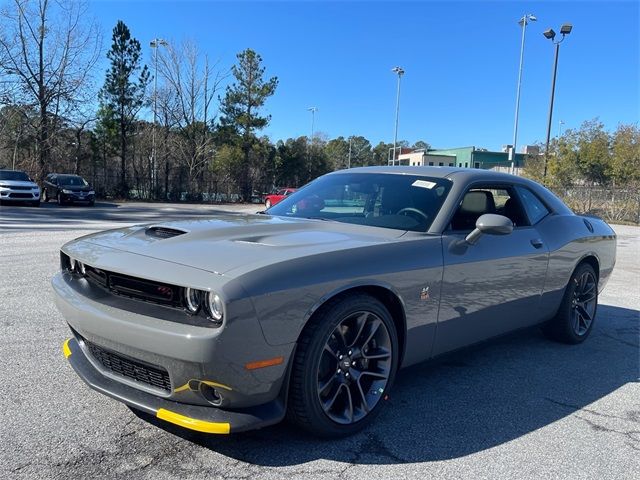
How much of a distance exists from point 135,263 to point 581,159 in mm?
39858

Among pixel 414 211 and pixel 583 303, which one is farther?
pixel 583 303

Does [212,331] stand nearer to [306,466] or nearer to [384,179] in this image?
[306,466]

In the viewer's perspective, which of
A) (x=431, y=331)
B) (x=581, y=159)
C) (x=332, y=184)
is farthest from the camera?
(x=581, y=159)

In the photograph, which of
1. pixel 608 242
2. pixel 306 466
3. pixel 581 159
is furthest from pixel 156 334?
pixel 581 159

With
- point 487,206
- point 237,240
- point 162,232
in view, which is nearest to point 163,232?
point 162,232

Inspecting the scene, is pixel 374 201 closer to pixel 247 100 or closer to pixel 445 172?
pixel 445 172

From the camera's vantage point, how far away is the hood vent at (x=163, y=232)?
3.15m

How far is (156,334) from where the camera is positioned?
2.41 m

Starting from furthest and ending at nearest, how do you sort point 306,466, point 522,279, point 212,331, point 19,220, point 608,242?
point 19,220
point 608,242
point 522,279
point 306,466
point 212,331

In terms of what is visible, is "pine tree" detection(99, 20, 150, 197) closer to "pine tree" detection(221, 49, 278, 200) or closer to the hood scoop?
"pine tree" detection(221, 49, 278, 200)

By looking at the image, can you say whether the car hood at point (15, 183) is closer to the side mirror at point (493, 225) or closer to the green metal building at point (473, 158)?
the side mirror at point (493, 225)

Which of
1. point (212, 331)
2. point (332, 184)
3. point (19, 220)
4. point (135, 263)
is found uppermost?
point (332, 184)

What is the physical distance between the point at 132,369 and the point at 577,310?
406cm

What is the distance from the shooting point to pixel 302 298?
2553mm
